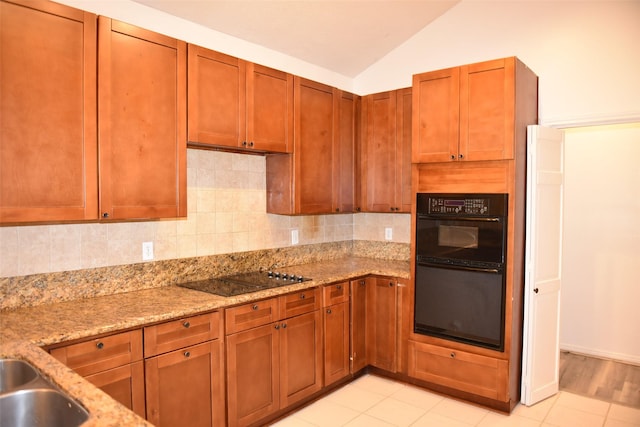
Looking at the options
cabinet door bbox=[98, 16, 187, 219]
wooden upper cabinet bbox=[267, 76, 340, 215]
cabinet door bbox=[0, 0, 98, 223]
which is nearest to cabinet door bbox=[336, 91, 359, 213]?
wooden upper cabinet bbox=[267, 76, 340, 215]

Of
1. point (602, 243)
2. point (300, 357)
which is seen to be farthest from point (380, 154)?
point (602, 243)

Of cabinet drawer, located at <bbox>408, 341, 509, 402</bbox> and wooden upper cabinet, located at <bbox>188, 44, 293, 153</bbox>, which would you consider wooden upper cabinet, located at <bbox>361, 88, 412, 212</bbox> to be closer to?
wooden upper cabinet, located at <bbox>188, 44, 293, 153</bbox>

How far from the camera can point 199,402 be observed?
8.02 feet

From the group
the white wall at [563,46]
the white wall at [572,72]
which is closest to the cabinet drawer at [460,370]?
the white wall at [572,72]

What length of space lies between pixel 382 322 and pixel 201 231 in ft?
5.45

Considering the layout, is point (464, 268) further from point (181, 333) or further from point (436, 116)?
point (181, 333)

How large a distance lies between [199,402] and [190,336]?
390mm

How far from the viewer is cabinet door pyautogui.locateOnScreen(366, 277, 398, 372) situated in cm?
358

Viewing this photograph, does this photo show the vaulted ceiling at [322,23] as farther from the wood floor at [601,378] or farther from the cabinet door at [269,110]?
the wood floor at [601,378]

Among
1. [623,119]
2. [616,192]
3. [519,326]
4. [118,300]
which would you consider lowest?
[519,326]

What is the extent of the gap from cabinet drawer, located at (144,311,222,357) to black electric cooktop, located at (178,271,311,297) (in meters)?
0.22

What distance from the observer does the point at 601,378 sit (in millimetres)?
3701

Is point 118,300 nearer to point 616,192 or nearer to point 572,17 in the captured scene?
point 572,17

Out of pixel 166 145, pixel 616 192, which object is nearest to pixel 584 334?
pixel 616 192
